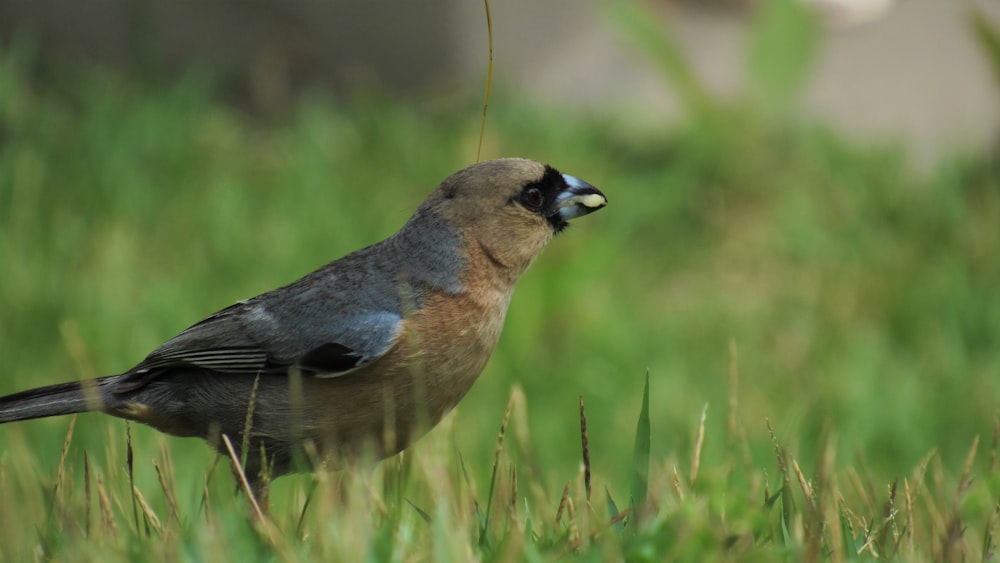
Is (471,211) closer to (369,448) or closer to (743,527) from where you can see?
(369,448)

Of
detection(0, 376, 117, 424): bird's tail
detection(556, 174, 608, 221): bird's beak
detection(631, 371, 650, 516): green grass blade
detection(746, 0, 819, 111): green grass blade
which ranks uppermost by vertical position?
detection(746, 0, 819, 111): green grass blade

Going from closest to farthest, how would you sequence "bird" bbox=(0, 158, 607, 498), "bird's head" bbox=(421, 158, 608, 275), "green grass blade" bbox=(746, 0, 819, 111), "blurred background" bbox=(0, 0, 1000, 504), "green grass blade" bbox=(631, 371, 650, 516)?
"green grass blade" bbox=(631, 371, 650, 516) < "bird" bbox=(0, 158, 607, 498) < "bird's head" bbox=(421, 158, 608, 275) < "blurred background" bbox=(0, 0, 1000, 504) < "green grass blade" bbox=(746, 0, 819, 111)

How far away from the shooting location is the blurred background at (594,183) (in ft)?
17.6

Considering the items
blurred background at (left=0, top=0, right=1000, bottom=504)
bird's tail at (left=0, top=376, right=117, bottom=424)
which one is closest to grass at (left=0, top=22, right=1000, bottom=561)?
blurred background at (left=0, top=0, right=1000, bottom=504)

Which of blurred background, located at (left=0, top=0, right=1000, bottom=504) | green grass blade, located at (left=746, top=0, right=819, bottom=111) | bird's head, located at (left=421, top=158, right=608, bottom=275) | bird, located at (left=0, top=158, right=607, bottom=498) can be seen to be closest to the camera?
bird, located at (left=0, top=158, right=607, bottom=498)

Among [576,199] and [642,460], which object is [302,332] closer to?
[576,199]

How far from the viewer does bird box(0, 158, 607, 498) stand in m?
3.13

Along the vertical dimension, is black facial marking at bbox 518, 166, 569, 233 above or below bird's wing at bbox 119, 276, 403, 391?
above

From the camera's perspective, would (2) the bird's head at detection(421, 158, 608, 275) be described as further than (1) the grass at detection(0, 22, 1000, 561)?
No

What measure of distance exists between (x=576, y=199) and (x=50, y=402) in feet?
4.66

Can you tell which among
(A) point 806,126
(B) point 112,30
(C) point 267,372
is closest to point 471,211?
(C) point 267,372

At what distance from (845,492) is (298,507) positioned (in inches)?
68.0

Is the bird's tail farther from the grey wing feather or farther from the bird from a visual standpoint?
the grey wing feather

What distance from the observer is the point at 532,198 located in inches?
139
